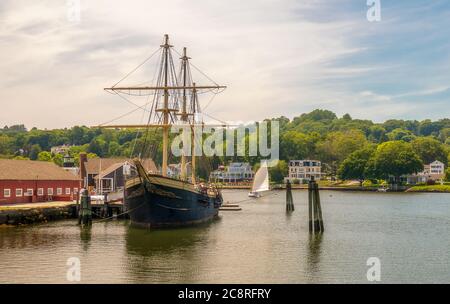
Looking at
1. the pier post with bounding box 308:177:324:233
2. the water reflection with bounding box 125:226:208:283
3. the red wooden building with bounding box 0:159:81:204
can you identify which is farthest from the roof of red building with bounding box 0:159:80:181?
the pier post with bounding box 308:177:324:233

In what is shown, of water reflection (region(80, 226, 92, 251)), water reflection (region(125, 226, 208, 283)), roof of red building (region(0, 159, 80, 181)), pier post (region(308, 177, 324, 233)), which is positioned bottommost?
water reflection (region(125, 226, 208, 283))

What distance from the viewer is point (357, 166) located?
18688 cm

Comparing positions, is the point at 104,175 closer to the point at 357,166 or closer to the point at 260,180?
the point at 260,180

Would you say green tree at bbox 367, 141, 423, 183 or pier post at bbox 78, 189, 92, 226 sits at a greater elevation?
green tree at bbox 367, 141, 423, 183

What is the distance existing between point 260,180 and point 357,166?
67.9 m

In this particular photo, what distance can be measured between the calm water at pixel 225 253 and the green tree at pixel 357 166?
127814 mm

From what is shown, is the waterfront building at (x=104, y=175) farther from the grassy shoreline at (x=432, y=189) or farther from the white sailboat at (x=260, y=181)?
the grassy shoreline at (x=432, y=189)

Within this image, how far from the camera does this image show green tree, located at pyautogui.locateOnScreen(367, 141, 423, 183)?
589ft

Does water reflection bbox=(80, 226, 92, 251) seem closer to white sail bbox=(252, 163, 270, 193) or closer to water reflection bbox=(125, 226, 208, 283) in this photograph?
water reflection bbox=(125, 226, 208, 283)

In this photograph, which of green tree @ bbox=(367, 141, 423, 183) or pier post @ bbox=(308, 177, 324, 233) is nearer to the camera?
pier post @ bbox=(308, 177, 324, 233)

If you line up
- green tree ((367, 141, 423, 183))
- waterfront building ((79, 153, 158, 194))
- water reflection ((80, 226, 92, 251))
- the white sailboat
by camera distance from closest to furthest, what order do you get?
water reflection ((80, 226, 92, 251))
waterfront building ((79, 153, 158, 194))
the white sailboat
green tree ((367, 141, 423, 183))

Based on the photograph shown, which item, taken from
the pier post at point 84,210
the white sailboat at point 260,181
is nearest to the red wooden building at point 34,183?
the pier post at point 84,210
